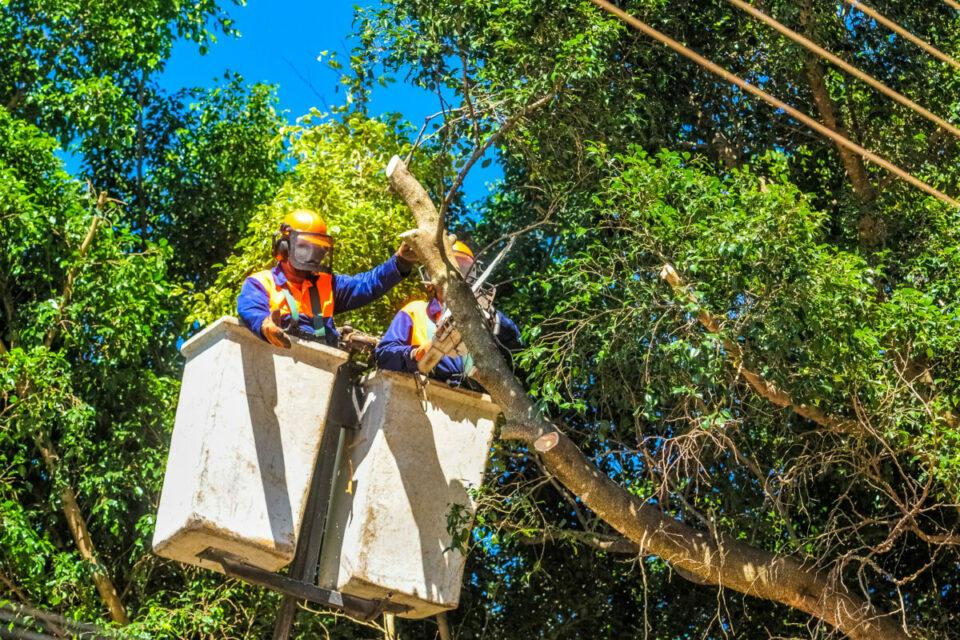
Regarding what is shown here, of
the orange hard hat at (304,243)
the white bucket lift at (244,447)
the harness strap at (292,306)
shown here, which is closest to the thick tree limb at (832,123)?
the orange hard hat at (304,243)

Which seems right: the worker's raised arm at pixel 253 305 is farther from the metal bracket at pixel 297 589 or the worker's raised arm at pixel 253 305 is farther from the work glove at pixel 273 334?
the metal bracket at pixel 297 589

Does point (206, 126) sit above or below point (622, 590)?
above

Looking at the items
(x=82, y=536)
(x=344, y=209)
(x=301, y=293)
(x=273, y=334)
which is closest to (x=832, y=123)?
(x=344, y=209)

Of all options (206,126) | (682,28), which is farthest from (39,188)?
(682,28)

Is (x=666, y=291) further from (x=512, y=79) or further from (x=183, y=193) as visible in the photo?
(x=183, y=193)

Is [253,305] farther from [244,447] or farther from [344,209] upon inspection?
[344,209]

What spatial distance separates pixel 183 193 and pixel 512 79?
443 cm

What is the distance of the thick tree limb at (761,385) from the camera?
8.06 metres

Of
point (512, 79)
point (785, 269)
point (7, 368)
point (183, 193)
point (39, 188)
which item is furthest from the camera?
point (183, 193)

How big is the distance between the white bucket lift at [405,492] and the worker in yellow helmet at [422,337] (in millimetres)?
122

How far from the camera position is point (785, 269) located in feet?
26.2

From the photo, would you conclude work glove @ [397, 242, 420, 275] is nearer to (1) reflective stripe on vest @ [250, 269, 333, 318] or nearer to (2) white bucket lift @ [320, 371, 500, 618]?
(1) reflective stripe on vest @ [250, 269, 333, 318]

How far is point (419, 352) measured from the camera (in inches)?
298

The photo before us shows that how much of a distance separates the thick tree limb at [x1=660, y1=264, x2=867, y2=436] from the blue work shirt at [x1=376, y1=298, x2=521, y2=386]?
3.42ft
